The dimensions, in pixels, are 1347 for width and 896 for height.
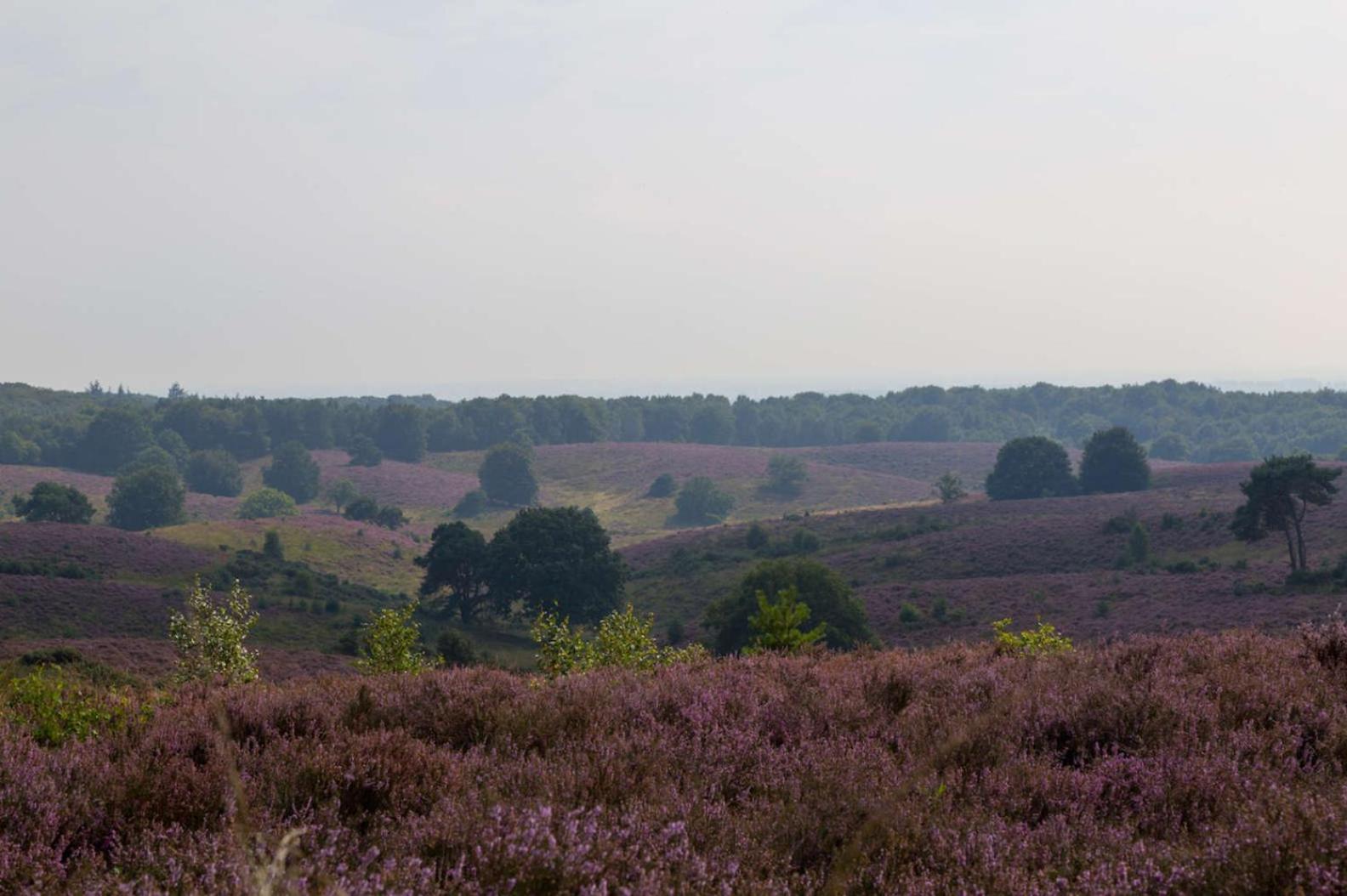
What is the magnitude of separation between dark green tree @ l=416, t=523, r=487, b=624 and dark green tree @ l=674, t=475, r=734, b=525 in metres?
62.9

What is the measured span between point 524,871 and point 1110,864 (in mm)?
2292

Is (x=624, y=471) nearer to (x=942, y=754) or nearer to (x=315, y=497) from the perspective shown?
(x=315, y=497)

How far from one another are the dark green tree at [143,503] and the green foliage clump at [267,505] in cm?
924

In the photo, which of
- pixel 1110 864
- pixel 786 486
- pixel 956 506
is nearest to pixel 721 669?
pixel 1110 864

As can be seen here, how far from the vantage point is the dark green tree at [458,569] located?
70.6 metres

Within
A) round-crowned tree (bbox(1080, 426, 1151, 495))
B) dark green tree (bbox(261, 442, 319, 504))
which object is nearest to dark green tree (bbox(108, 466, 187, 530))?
dark green tree (bbox(261, 442, 319, 504))

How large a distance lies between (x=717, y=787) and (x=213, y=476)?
162 m

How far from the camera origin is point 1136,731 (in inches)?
222

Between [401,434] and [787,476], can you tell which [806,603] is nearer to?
[787,476]

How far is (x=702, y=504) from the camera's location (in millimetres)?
133625

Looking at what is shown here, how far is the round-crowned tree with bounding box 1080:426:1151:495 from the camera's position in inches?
3829

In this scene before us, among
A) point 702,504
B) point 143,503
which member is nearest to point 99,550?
point 143,503

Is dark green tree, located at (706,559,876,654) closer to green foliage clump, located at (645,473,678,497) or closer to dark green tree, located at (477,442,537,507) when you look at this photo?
green foliage clump, located at (645,473,678,497)

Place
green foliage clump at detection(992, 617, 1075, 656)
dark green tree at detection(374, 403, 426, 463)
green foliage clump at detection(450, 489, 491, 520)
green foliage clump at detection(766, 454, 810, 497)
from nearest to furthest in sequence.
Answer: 1. green foliage clump at detection(992, 617, 1075, 656)
2. green foliage clump at detection(450, 489, 491, 520)
3. green foliage clump at detection(766, 454, 810, 497)
4. dark green tree at detection(374, 403, 426, 463)
